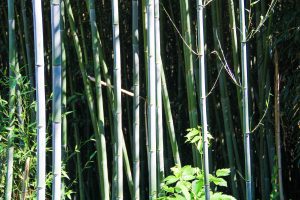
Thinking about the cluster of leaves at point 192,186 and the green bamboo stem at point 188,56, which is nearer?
the cluster of leaves at point 192,186

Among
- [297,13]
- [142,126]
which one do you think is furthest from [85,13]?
[297,13]

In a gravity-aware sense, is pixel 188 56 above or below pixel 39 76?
above

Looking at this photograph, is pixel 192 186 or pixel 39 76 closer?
pixel 39 76

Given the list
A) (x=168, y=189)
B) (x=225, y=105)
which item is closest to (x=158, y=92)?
(x=168, y=189)

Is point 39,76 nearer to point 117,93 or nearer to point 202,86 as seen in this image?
point 202,86

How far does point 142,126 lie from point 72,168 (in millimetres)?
586

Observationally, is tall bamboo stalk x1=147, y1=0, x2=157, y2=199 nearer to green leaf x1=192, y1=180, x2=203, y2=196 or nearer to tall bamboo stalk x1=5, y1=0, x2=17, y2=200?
green leaf x1=192, y1=180, x2=203, y2=196

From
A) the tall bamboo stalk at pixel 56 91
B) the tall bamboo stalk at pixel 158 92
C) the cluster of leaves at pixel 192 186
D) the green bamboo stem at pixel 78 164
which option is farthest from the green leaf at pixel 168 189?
the green bamboo stem at pixel 78 164

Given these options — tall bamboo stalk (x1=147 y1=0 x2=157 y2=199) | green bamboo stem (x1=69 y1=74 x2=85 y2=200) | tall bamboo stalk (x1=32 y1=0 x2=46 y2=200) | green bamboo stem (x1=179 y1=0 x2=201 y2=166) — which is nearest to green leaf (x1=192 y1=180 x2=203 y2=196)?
tall bamboo stalk (x1=147 y1=0 x2=157 y2=199)

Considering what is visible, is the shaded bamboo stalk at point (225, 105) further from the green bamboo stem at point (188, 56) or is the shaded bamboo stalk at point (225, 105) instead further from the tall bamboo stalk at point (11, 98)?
the tall bamboo stalk at point (11, 98)

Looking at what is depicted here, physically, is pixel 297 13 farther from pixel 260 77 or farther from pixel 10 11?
pixel 10 11

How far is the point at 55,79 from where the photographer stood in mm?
1914

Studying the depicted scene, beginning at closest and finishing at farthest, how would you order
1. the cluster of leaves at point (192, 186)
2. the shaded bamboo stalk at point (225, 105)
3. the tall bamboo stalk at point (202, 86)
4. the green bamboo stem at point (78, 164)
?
the tall bamboo stalk at point (202, 86), the cluster of leaves at point (192, 186), the shaded bamboo stalk at point (225, 105), the green bamboo stem at point (78, 164)

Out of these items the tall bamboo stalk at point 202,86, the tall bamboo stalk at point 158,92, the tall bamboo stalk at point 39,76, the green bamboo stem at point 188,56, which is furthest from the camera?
the green bamboo stem at point 188,56
